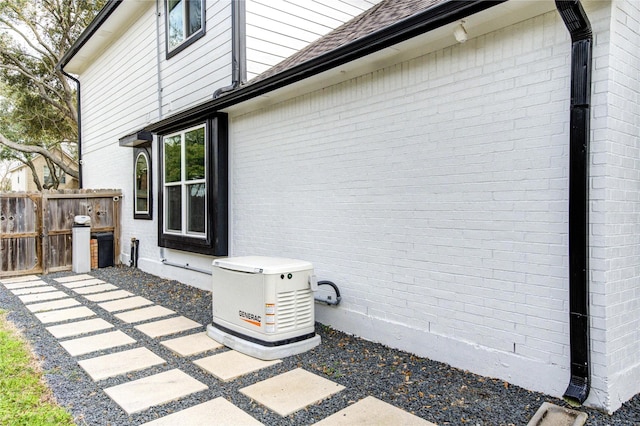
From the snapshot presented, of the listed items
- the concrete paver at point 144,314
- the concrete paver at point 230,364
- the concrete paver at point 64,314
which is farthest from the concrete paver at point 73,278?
the concrete paver at point 230,364

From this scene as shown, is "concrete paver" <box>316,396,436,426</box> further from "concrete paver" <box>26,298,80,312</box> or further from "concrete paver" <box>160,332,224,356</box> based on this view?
"concrete paver" <box>26,298,80,312</box>

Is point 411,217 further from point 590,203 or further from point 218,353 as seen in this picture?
point 218,353

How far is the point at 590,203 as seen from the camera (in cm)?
248

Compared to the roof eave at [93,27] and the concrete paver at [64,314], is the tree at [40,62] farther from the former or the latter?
the concrete paver at [64,314]

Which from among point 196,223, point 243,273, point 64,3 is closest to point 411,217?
point 243,273

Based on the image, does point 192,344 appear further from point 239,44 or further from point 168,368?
point 239,44

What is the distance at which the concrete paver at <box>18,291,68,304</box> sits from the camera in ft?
18.4

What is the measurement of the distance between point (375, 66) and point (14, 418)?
143 inches

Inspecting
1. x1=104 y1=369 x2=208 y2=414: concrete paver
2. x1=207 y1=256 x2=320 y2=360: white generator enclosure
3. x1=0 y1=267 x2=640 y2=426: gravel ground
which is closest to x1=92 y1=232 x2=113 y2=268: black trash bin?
x1=0 y1=267 x2=640 y2=426: gravel ground

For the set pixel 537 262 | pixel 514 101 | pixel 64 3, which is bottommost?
pixel 537 262

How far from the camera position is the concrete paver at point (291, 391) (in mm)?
2652

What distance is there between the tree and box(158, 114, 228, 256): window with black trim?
903cm

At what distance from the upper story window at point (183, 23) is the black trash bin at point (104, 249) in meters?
3.83

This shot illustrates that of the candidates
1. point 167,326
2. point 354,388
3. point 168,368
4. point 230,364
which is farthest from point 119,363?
point 354,388
